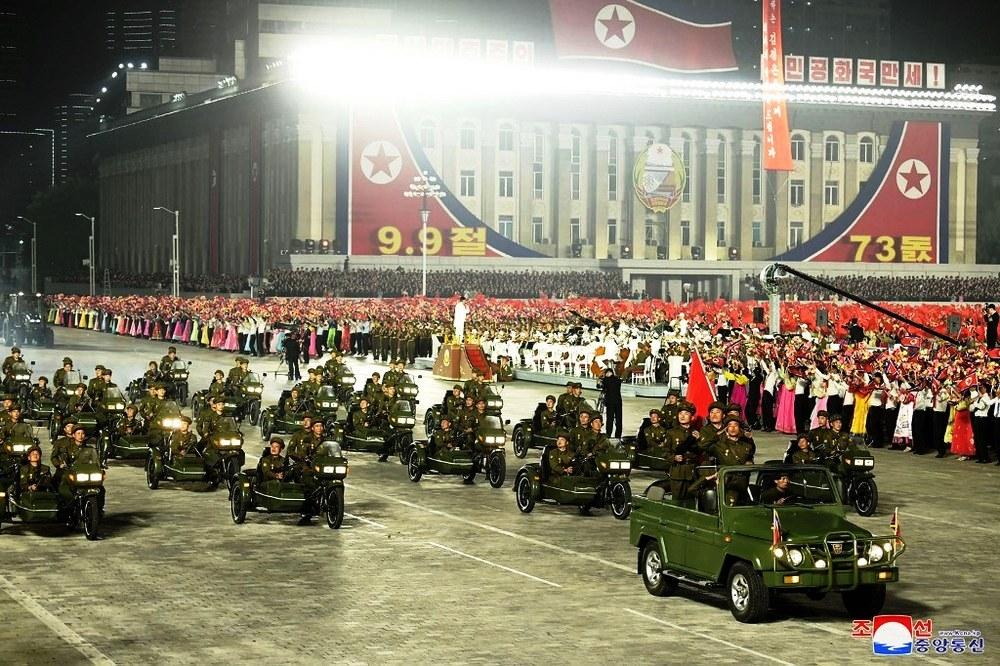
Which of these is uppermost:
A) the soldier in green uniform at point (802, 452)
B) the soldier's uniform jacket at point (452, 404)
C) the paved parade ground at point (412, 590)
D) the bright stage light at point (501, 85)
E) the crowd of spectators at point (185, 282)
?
the bright stage light at point (501, 85)

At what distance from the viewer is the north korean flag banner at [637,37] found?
4156 inches

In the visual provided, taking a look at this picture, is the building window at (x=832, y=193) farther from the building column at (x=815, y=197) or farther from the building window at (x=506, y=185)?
the building window at (x=506, y=185)

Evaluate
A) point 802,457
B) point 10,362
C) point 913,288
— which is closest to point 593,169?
point 913,288

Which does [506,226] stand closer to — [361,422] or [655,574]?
[361,422]

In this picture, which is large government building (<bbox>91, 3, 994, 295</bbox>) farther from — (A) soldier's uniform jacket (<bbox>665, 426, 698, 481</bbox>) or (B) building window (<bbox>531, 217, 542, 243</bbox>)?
(A) soldier's uniform jacket (<bbox>665, 426, 698, 481</bbox>)

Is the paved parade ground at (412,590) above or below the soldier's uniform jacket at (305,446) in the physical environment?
below

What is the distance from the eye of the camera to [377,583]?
19094 millimetres

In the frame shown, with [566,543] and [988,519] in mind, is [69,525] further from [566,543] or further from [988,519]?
[988,519]

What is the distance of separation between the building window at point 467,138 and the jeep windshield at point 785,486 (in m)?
92.4

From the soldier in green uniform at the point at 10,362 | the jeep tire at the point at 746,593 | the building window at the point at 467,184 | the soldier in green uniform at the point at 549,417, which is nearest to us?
the jeep tire at the point at 746,593

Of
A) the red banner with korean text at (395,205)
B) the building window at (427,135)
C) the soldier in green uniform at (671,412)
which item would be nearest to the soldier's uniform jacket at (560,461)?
the soldier in green uniform at (671,412)

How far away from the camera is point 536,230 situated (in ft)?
369

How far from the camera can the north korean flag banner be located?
346 feet

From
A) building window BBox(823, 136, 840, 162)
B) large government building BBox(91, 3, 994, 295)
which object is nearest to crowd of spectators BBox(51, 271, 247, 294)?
large government building BBox(91, 3, 994, 295)
